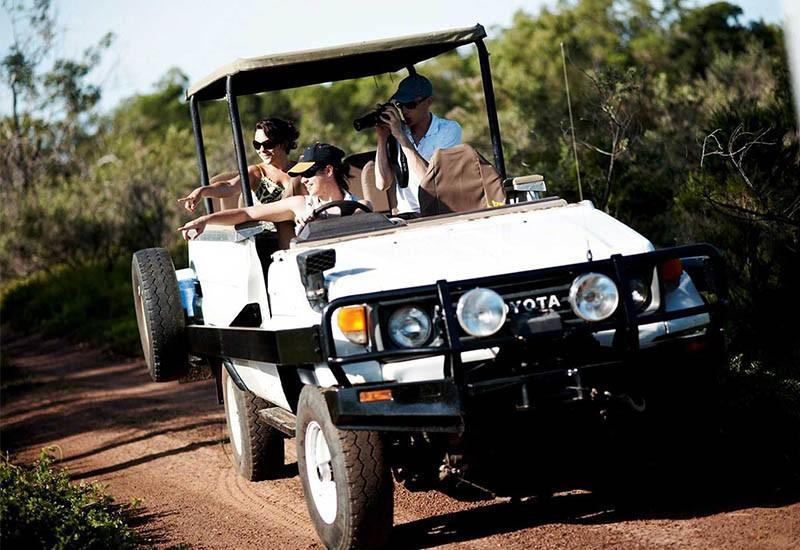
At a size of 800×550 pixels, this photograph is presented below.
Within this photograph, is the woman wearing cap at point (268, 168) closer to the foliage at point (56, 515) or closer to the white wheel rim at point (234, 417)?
the white wheel rim at point (234, 417)

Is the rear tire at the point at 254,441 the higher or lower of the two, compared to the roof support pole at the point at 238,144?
lower

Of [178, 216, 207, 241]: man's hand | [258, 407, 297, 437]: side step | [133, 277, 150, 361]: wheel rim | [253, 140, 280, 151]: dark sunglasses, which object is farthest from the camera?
[253, 140, 280, 151]: dark sunglasses

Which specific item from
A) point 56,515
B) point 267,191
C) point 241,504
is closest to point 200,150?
point 267,191

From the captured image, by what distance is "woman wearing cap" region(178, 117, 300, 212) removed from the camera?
6957 millimetres

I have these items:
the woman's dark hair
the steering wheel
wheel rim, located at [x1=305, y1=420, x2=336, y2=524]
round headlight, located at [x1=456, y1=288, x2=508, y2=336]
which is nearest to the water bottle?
the woman's dark hair

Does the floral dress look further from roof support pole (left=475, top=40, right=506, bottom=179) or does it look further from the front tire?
the front tire

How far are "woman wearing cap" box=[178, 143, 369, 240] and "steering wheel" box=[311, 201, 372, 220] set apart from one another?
82 millimetres

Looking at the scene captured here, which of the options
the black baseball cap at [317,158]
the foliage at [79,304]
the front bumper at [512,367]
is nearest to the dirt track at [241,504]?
the front bumper at [512,367]

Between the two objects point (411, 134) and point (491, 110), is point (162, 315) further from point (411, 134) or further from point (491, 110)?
point (491, 110)

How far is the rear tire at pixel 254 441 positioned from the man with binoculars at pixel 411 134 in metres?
1.35

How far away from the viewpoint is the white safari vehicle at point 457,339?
4.41 metres

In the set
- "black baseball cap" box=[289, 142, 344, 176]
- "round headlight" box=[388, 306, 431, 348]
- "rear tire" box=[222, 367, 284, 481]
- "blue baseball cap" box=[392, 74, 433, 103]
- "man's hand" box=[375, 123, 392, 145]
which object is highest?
"blue baseball cap" box=[392, 74, 433, 103]

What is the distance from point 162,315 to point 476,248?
226 cm

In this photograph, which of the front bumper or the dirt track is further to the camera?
the dirt track
